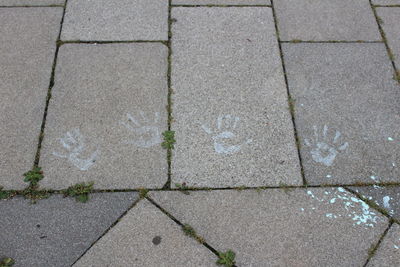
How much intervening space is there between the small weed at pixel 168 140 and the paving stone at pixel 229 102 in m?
0.03

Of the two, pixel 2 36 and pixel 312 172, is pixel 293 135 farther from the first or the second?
pixel 2 36

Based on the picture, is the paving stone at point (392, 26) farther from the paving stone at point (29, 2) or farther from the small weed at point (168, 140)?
the paving stone at point (29, 2)

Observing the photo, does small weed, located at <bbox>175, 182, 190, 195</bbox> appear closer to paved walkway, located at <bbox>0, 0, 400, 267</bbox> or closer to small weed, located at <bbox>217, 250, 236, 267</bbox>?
paved walkway, located at <bbox>0, 0, 400, 267</bbox>

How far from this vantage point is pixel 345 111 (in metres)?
2.67

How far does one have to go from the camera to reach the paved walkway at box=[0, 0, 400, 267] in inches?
86.4

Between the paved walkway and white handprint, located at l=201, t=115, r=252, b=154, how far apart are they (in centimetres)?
1

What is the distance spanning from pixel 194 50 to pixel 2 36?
1.44 meters

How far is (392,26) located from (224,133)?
1.72 metres

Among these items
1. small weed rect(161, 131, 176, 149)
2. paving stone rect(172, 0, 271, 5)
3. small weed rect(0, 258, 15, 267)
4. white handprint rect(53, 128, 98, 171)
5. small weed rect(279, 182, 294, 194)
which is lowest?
small weed rect(0, 258, 15, 267)

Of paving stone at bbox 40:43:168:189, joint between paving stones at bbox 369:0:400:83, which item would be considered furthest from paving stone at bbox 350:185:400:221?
paving stone at bbox 40:43:168:189

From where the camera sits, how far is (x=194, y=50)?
296 centimetres

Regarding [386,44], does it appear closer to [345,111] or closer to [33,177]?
[345,111]

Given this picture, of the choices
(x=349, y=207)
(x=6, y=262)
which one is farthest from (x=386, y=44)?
(x=6, y=262)

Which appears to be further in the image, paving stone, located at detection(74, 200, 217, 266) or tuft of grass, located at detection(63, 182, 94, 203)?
tuft of grass, located at detection(63, 182, 94, 203)
